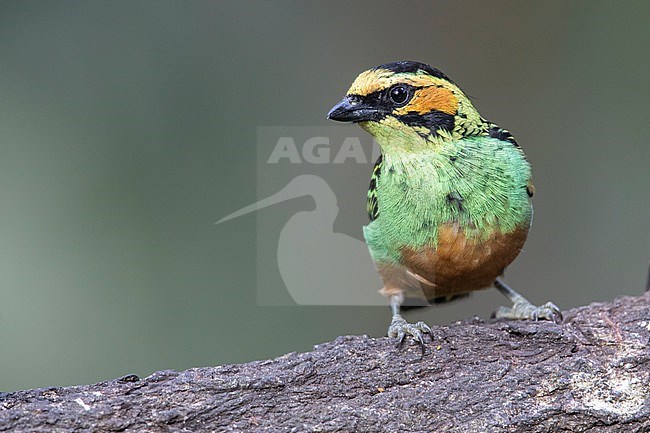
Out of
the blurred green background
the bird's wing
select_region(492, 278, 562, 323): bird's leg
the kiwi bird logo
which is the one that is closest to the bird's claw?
select_region(492, 278, 562, 323): bird's leg

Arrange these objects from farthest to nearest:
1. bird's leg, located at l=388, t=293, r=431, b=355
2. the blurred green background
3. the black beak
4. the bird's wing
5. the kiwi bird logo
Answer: the kiwi bird logo
the blurred green background
the bird's wing
the black beak
bird's leg, located at l=388, t=293, r=431, b=355

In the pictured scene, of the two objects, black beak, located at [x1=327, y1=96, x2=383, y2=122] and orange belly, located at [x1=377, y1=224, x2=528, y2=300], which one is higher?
black beak, located at [x1=327, y1=96, x2=383, y2=122]

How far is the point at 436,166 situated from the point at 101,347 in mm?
4237

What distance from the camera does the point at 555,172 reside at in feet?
29.9

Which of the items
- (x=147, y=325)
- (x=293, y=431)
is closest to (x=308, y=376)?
(x=293, y=431)

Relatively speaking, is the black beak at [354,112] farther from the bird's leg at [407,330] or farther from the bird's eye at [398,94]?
the bird's leg at [407,330]

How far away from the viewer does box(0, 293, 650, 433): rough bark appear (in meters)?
3.96

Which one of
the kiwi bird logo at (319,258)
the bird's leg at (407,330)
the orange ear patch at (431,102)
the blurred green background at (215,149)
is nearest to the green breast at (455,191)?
the orange ear patch at (431,102)

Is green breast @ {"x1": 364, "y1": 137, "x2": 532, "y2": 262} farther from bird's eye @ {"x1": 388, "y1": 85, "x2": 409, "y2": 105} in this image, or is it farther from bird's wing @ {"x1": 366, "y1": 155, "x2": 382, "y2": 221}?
bird's eye @ {"x1": 388, "y1": 85, "x2": 409, "y2": 105}

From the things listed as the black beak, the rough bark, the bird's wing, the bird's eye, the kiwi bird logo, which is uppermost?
the bird's eye

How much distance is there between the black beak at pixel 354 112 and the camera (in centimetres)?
498

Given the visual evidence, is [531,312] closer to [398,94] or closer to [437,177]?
[437,177]

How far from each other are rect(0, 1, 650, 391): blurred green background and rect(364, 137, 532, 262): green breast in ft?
10.9

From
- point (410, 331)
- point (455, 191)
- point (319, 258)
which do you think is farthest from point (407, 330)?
point (319, 258)
